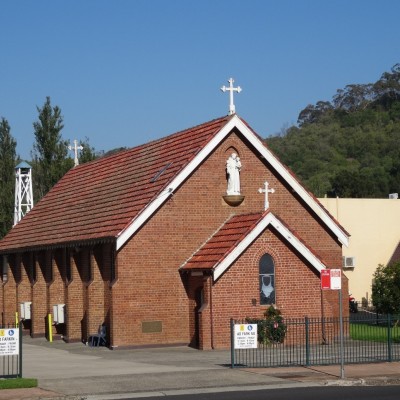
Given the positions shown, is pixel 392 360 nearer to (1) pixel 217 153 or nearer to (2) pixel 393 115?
(1) pixel 217 153

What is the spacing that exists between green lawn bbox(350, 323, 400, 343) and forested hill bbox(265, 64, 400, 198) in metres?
58.0

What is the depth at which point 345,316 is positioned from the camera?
37.0 m

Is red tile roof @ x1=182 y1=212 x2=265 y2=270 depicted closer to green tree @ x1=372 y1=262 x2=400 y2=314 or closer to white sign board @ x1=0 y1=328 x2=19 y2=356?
green tree @ x1=372 y1=262 x2=400 y2=314

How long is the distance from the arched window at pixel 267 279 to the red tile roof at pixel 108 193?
4.51 meters

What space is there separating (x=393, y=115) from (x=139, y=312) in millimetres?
129544

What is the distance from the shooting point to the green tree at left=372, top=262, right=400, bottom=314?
40.8m

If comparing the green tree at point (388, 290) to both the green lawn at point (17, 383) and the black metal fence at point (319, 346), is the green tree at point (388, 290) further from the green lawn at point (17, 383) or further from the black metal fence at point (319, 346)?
the green lawn at point (17, 383)

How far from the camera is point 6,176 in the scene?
64938mm

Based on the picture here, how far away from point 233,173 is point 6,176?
31844 mm

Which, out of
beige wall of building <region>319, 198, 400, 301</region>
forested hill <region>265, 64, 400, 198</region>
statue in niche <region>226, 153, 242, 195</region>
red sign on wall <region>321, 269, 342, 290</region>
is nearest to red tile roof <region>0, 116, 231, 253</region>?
statue in niche <region>226, 153, 242, 195</region>

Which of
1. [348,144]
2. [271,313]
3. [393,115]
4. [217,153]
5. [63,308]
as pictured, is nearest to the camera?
[271,313]

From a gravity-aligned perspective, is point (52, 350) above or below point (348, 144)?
below

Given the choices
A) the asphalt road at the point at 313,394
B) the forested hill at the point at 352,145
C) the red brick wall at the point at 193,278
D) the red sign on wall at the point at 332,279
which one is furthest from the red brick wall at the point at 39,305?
the forested hill at the point at 352,145

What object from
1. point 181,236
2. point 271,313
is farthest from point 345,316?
point 181,236
